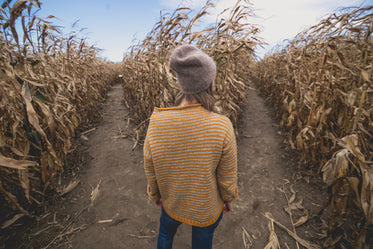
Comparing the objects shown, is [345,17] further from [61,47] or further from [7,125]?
[61,47]

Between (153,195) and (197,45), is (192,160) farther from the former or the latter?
(197,45)

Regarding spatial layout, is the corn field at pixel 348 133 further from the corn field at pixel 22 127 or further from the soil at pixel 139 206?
the corn field at pixel 22 127

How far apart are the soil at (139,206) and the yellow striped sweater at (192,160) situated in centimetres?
101

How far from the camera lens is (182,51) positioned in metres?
0.88

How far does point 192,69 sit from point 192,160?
486 millimetres

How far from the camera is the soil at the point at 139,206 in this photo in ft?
5.99

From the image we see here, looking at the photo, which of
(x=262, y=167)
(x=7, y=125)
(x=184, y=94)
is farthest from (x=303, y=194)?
(x=7, y=125)

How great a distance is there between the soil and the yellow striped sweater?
1.01 meters

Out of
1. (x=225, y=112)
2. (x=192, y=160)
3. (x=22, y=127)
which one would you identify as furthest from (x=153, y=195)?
(x=225, y=112)

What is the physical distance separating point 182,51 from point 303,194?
102 inches

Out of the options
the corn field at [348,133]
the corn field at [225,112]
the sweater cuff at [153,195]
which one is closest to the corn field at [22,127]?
the corn field at [225,112]

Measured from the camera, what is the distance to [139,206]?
89.6 inches

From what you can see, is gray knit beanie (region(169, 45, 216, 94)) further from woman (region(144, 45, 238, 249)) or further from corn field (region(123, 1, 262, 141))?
corn field (region(123, 1, 262, 141))

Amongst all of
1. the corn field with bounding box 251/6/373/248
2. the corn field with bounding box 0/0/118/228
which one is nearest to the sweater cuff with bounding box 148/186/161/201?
the corn field with bounding box 0/0/118/228
